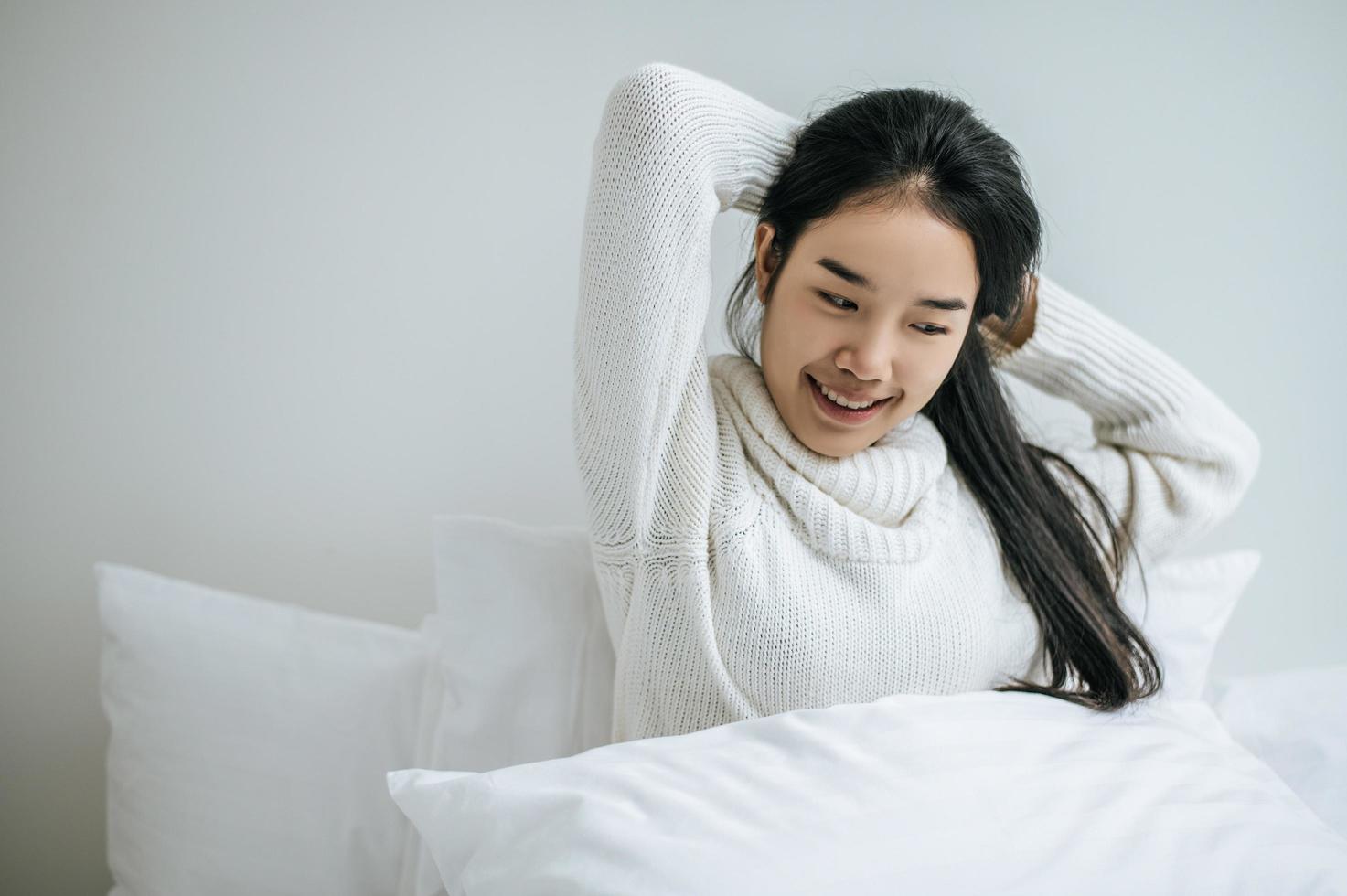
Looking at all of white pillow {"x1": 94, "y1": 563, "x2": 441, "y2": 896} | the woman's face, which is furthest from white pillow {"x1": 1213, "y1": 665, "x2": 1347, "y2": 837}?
white pillow {"x1": 94, "y1": 563, "x2": 441, "y2": 896}

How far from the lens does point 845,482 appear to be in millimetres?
965

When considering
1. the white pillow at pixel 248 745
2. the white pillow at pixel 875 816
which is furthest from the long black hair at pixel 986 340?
the white pillow at pixel 248 745

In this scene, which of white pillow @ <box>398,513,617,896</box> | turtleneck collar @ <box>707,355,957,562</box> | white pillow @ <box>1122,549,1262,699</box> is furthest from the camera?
white pillow @ <box>1122,549,1262,699</box>

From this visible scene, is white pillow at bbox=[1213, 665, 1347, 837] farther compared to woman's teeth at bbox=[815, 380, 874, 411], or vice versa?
white pillow at bbox=[1213, 665, 1347, 837]

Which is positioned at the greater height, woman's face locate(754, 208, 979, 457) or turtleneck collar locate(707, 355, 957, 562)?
woman's face locate(754, 208, 979, 457)

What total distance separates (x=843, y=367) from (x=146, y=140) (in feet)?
2.68

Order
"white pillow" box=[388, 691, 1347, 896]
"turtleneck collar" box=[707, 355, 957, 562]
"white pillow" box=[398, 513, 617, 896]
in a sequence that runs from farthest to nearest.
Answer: "white pillow" box=[398, 513, 617, 896]
"turtleneck collar" box=[707, 355, 957, 562]
"white pillow" box=[388, 691, 1347, 896]

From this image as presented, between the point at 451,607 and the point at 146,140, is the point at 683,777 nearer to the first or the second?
the point at 451,607

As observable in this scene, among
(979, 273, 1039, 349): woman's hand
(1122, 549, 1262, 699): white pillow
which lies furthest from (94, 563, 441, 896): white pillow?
(1122, 549, 1262, 699): white pillow

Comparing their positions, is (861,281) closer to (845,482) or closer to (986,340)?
(845,482)

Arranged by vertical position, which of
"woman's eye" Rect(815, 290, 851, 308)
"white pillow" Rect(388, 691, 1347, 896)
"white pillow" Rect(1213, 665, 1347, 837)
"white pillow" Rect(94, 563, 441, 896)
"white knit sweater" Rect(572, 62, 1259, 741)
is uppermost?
"woman's eye" Rect(815, 290, 851, 308)

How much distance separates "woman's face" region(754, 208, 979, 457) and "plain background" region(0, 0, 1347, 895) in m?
0.37

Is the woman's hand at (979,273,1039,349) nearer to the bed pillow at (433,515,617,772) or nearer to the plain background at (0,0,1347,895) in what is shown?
the plain background at (0,0,1347,895)

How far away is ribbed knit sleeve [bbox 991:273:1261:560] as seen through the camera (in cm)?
111
